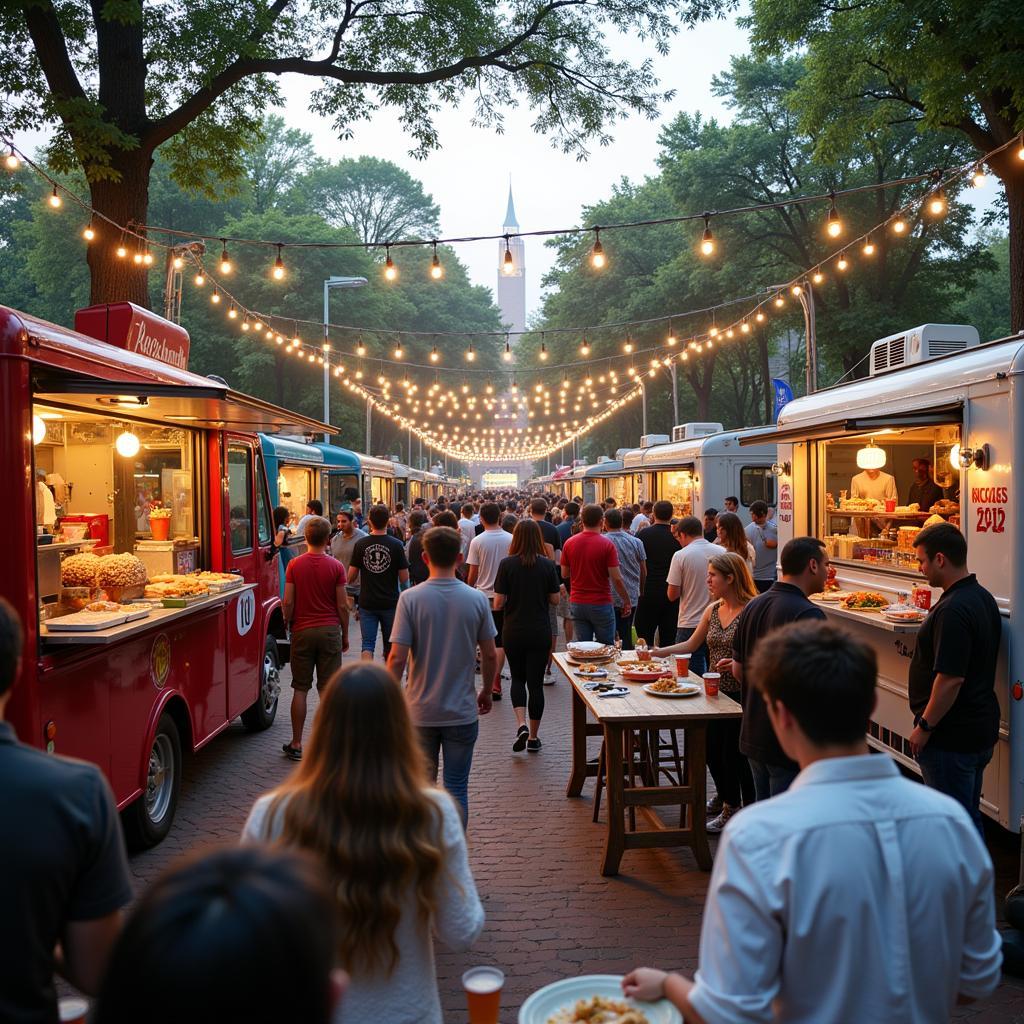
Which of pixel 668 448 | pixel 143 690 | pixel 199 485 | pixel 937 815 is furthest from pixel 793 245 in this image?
pixel 937 815

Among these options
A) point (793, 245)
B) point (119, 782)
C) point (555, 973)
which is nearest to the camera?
point (555, 973)

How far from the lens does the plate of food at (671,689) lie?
5.78 metres

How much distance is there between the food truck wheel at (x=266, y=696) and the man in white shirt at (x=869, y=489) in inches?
243

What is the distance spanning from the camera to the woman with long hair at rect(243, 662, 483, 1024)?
7.38ft

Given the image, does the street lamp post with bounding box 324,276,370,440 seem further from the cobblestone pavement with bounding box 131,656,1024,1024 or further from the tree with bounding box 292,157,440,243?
the tree with bounding box 292,157,440,243

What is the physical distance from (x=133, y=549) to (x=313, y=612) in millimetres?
1560

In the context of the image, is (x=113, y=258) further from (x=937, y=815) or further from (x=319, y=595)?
(x=937, y=815)

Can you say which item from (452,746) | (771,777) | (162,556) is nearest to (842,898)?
(771,777)

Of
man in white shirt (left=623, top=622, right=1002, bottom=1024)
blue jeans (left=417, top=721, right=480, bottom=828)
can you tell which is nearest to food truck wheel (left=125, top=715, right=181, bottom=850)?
blue jeans (left=417, top=721, right=480, bottom=828)

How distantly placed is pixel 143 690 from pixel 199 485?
2.68 meters

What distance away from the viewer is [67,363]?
4.86m

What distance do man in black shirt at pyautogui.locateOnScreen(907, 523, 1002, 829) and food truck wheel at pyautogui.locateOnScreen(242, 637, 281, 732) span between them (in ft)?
20.4

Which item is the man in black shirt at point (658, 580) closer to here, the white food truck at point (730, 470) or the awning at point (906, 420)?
the awning at point (906, 420)

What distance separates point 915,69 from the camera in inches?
523
